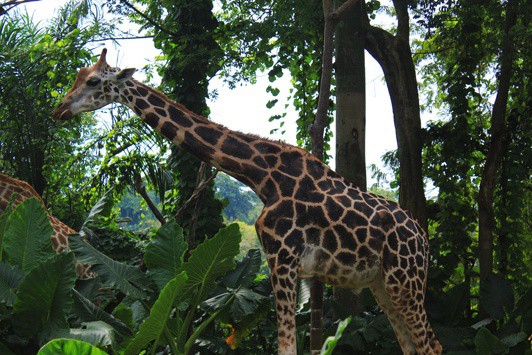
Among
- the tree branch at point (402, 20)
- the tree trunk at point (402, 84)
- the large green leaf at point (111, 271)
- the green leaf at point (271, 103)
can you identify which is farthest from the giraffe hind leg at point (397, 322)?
the green leaf at point (271, 103)

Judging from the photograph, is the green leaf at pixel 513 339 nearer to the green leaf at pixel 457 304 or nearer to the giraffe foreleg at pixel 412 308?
the green leaf at pixel 457 304

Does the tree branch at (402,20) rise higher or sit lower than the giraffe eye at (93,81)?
higher

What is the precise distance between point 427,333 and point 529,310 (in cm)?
208

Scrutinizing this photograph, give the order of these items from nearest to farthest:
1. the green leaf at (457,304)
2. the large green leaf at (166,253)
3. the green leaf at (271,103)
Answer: the large green leaf at (166,253) → the green leaf at (457,304) → the green leaf at (271,103)

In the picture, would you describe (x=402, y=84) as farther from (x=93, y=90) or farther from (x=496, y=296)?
(x=93, y=90)

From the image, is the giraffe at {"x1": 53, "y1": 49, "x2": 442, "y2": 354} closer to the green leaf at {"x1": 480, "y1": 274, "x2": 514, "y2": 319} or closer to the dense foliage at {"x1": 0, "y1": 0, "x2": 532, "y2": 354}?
the dense foliage at {"x1": 0, "y1": 0, "x2": 532, "y2": 354}

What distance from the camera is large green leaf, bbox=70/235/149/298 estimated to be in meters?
5.94

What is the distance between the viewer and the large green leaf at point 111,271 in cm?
594

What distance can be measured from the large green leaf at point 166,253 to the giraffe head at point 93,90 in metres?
1.20

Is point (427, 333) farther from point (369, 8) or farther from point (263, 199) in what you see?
point (369, 8)

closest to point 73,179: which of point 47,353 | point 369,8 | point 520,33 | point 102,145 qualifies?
point 102,145

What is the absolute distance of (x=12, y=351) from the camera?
560 centimetres

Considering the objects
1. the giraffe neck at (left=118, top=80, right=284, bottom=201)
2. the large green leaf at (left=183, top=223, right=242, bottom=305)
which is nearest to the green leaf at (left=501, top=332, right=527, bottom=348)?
the large green leaf at (left=183, top=223, right=242, bottom=305)

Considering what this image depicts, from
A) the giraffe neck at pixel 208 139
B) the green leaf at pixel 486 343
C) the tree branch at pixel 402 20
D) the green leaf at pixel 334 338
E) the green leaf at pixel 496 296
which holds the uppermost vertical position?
the tree branch at pixel 402 20
